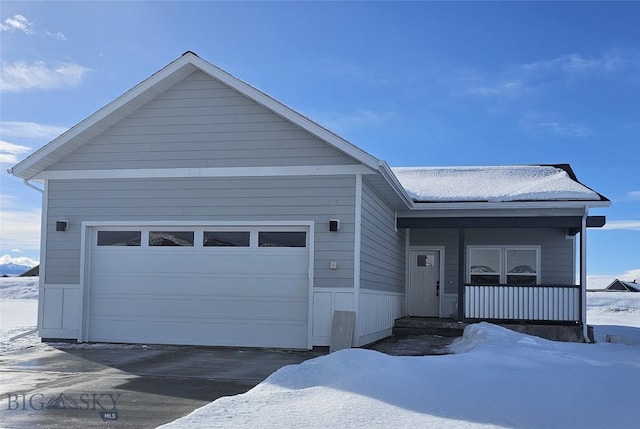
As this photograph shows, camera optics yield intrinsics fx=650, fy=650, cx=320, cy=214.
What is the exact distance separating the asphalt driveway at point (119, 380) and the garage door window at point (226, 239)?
1931mm

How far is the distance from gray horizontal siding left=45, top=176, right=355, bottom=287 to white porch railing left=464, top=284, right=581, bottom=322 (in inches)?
192

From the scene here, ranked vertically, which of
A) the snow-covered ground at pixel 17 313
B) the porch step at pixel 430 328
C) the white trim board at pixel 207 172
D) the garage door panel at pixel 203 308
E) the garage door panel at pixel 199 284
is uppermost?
the white trim board at pixel 207 172

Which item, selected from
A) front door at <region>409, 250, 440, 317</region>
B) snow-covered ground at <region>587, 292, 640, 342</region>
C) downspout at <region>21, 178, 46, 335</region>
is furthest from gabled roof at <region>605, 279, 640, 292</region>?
downspout at <region>21, 178, 46, 335</region>

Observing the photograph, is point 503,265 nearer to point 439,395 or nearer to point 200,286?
point 200,286

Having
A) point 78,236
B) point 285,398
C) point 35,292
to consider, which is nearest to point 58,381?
point 285,398

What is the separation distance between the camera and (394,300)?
16.1 metres

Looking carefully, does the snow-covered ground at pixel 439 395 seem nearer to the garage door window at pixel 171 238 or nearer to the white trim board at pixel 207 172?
the white trim board at pixel 207 172

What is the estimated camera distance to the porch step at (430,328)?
15.2 metres

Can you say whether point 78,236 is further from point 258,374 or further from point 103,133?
point 258,374

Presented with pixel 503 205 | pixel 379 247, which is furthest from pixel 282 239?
pixel 503 205

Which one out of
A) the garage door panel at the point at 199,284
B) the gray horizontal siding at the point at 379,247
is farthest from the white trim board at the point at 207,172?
the garage door panel at the point at 199,284

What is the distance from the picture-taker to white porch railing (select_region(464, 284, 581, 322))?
14.9 m

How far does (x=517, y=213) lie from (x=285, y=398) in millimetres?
10863

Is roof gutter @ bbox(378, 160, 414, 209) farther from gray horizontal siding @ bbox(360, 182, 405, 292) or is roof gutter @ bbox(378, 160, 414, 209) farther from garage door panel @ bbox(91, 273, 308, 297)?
Answer: garage door panel @ bbox(91, 273, 308, 297)
